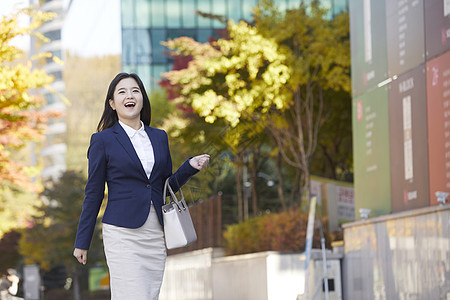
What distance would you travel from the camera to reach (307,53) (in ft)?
65.4

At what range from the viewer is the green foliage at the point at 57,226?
4000 cm

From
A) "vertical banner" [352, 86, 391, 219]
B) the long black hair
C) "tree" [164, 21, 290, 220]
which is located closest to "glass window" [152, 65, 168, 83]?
"tree" [164, 21, 290, 220]

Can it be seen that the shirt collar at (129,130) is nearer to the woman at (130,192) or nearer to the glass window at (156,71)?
the woman at (130,192)

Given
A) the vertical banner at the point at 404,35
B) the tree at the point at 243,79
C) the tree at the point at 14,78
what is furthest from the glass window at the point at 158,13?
the vertical banner at the point at 404,35

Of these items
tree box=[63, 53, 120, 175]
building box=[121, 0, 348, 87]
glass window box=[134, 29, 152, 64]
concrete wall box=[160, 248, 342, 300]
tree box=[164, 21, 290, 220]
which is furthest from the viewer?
tree box=[63, 53, 120, 175]

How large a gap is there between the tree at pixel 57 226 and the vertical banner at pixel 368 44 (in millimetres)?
27740

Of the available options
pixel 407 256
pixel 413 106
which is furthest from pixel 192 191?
pixel 413 106

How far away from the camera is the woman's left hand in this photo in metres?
5.07

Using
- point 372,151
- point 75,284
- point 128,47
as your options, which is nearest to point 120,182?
point 372,151

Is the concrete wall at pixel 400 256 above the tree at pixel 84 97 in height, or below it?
below

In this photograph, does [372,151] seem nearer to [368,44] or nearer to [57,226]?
[368,44]

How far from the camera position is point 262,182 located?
34938 mm

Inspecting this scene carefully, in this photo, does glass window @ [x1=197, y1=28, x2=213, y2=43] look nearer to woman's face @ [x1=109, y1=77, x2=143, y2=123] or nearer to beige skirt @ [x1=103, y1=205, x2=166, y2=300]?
woman's face @ [x1=109, y1=77, x2=143, y2=123]

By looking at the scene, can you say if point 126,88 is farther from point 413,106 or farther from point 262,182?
point 262,182
